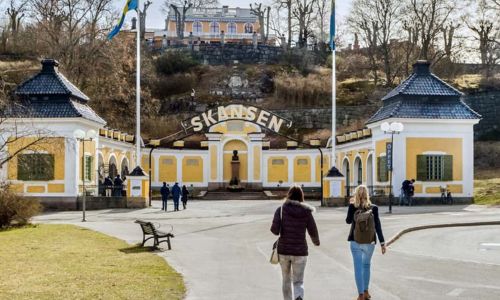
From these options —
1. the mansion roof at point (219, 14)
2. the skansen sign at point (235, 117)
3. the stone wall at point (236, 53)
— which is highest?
the mansion roof at point (219, 14)

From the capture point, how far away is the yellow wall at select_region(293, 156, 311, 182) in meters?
55.4

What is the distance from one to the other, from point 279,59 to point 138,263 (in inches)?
2870

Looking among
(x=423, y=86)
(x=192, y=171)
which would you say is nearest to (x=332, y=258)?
(x=423, y=86)

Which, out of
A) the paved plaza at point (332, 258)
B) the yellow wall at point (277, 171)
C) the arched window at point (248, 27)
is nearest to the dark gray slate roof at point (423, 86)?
the paved plaza at point (332, 258)

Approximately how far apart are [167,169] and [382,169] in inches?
765

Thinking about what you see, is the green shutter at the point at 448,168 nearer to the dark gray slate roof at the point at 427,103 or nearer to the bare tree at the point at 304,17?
the dark gray slate roof at the point at 427,103

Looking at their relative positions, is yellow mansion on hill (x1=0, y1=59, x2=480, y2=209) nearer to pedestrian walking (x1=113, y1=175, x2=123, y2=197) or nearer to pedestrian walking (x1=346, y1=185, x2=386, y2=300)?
pedestrian walking (x1=113, y1=175, x2=123, y2=197)

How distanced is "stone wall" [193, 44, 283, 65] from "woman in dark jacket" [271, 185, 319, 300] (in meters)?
76.4

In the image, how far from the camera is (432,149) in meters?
39.8

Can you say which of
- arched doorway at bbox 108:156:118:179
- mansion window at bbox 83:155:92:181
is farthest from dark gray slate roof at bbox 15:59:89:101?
arched doorway at bbox 108:156:118:179

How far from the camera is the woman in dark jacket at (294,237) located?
10.6 meters

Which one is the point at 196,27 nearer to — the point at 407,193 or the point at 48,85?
the point at 48,85

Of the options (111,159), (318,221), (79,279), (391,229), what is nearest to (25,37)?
(111,159)

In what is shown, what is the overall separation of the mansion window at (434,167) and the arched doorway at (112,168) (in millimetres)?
17898
